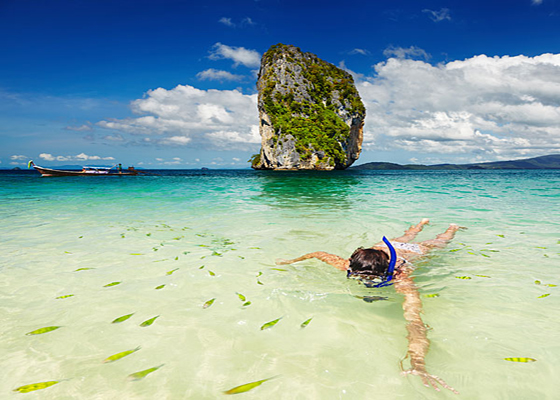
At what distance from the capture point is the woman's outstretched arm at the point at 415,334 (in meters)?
2.35

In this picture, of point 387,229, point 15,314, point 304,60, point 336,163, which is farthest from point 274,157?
point 15,314

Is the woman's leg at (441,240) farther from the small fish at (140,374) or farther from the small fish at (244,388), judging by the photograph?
the small fish at (140,374)

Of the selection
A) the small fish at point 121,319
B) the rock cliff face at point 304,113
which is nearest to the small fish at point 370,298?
the small fish at point 121,319

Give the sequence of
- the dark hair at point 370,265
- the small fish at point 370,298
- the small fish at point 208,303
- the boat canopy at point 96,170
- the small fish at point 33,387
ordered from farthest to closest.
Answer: the boat canopy at point 96,170 → the dark hair at point 370,265 → the small fish at point 370,298 → the small fish at point 208,303 → the small fish at point 33,387

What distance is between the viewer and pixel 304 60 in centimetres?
8712

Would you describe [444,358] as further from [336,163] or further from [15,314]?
[336,163]

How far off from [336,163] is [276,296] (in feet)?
259

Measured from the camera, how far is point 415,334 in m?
2.98

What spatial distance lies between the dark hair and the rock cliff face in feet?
235

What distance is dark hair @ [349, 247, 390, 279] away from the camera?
164 inches

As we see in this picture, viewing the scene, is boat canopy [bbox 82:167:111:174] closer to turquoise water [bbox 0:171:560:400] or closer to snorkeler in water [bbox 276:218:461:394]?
turquoise water [bbox 0:171:560:400]

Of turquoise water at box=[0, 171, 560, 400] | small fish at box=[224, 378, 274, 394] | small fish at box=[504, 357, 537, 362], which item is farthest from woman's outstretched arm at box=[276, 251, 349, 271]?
small fish at box=[224, 378, 274, 394]

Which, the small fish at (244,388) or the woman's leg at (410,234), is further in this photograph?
the woman's leg at (410,234)

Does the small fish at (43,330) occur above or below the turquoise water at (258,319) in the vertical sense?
above
